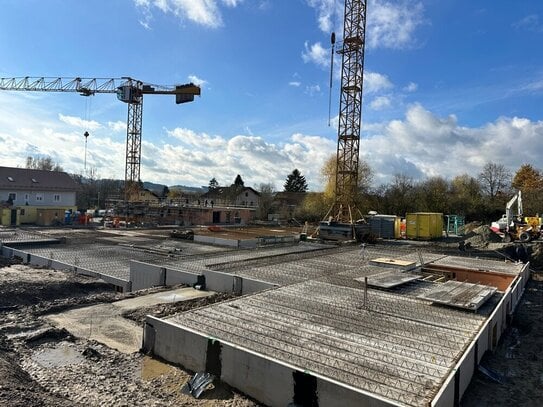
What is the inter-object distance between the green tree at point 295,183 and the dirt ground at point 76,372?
72167mm

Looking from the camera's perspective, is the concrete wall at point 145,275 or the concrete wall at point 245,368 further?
the concrete wall at point 145,275

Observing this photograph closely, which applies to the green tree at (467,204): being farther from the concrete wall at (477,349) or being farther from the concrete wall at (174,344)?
the concrete wall at (174,344)

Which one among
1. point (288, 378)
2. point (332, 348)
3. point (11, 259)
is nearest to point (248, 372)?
point (288, 378)

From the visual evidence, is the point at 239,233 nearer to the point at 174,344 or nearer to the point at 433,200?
the point at 174,344

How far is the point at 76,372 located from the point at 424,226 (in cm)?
3289

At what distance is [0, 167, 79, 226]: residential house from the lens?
4275cm

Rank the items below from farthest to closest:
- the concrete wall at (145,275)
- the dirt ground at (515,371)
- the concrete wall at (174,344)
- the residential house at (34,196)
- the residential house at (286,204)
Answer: the residential house at (286,204)
the residential house at (34,196)
the concrete wall at (145,275)
the concrete wall at (174,344)
the dirt ground at (515,371)

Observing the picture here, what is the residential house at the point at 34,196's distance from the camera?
42.8 m

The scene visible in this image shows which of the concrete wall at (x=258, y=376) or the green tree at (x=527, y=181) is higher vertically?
the green tree at (x=527, y=181)

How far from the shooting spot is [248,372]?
23.6 feet

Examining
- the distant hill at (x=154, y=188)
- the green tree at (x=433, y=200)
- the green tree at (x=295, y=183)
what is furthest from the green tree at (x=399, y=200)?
the distant hill at (x=154, y=188)

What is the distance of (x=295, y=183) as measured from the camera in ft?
277

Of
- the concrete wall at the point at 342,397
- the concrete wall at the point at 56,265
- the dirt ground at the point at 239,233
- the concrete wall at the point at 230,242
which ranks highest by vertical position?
the dirt ground at the point at 239,233

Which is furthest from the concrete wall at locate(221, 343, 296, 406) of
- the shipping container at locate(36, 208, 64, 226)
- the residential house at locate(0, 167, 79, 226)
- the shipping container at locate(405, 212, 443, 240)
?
the shipping container at locate(36, 208, 64, 226)
